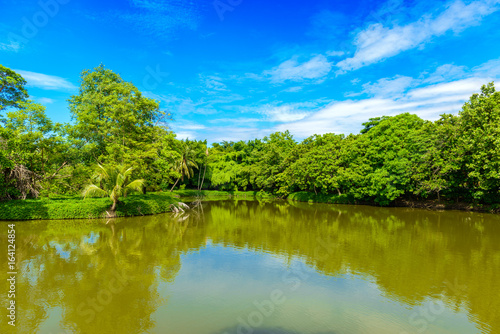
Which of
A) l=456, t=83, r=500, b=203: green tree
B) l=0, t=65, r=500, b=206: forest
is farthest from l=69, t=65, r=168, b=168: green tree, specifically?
l=456, t=83, r=500, b=203: green tree

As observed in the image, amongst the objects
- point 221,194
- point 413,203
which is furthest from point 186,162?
point 413,203

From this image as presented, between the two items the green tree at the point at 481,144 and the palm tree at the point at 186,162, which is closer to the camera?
the green tree at the point at 481,144

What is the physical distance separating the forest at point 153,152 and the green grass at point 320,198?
33cm

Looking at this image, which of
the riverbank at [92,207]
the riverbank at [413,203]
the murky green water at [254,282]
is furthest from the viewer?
the riverbank at [413,203]

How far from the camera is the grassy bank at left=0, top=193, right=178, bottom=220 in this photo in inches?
804

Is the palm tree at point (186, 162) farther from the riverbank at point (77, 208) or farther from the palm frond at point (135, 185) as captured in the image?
the palm frond at point (135, 185)

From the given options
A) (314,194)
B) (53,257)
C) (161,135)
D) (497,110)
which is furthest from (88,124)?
(497,110)

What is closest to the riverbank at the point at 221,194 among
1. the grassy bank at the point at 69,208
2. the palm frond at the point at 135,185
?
the grassy bank at the point at 69,208

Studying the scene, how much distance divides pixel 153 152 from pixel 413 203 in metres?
33.3

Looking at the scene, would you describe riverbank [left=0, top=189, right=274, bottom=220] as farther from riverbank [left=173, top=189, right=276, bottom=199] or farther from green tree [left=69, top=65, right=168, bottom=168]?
riverbank [left=173, top=189, right=276, bottom=199]

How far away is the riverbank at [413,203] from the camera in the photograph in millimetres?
29047

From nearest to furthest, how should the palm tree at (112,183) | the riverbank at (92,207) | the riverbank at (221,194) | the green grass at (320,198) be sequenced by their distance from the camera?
the riverbank at (92,207) → the palm tree at (112,183) → the green grass at (320,198) → the riverbank at (221,194)

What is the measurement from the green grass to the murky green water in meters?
23.0

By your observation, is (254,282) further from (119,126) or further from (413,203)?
(413,203)
